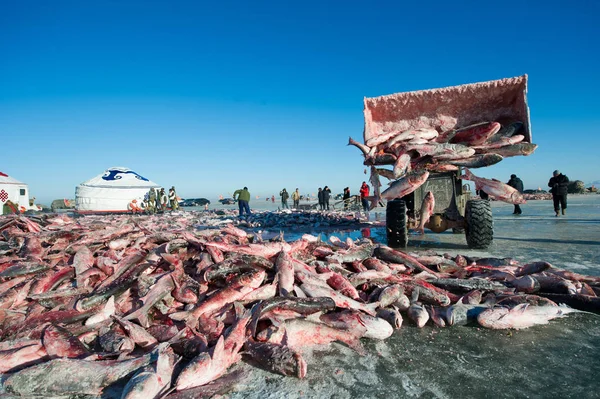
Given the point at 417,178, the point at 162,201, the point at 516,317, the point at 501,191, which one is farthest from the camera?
the point at 162,201

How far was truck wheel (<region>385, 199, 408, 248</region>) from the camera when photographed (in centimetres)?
753

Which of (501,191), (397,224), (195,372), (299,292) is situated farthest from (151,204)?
(195,372)

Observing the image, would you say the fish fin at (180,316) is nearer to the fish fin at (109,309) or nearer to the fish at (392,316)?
the fish fin at (109,309)

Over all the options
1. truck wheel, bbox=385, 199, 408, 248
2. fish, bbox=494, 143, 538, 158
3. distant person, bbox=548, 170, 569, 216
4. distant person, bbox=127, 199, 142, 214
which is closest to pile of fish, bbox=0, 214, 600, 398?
truck wheel, bbox=385, 199, 408, 248

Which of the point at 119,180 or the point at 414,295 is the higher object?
the point at 119,180

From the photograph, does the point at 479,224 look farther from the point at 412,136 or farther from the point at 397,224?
the point at 412,136

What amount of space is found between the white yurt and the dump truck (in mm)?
29614

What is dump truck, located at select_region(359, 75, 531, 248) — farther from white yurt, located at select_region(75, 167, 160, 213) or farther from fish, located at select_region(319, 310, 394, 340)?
white yurt, located at select_region(75, 167, 160, 213)

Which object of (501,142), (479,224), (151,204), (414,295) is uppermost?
(501,142)

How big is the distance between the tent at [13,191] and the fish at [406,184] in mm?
31569

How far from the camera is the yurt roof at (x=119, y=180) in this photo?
32.5 metres

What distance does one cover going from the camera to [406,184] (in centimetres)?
705

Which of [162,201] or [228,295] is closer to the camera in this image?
[228,295]

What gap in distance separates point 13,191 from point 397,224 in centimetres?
3442
